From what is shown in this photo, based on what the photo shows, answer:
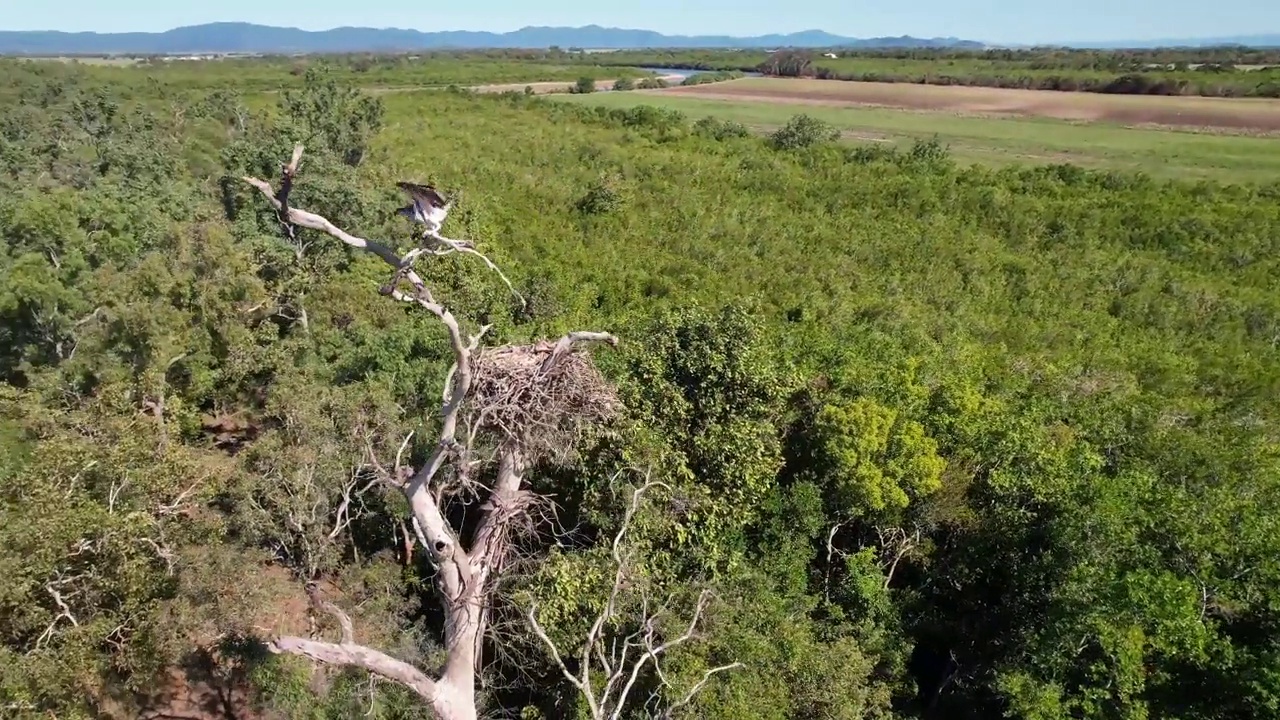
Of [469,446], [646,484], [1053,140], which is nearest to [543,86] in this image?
[1053,140]

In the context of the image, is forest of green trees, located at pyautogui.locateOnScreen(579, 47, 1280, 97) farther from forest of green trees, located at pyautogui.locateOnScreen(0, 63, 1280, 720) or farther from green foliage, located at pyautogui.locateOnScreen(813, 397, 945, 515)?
green foliage, located at pyautogui.locateOnScreen(813, 397, 945, 515)

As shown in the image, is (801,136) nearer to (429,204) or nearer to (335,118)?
(335,118)

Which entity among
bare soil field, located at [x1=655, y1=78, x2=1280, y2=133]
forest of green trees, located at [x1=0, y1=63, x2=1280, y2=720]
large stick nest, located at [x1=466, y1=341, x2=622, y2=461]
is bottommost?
forest of green trees, located at [x1=0, y1=63, x2=1280, y2=720]

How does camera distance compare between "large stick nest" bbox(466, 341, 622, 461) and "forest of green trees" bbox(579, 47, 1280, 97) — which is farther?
"forest of green trees" bbox(579, 47, 1280, 97)

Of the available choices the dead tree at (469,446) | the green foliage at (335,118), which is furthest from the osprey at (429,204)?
the green foliage at (335,118)

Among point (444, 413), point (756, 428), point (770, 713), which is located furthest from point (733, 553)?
point (444, 413)

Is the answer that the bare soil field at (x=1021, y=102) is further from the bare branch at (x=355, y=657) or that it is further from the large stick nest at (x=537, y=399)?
the bare branch at (x=355, y=657)

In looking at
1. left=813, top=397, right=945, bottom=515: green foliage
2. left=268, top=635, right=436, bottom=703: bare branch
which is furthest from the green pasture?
left=268, top=635, right=436, bottom=703: bare branch
